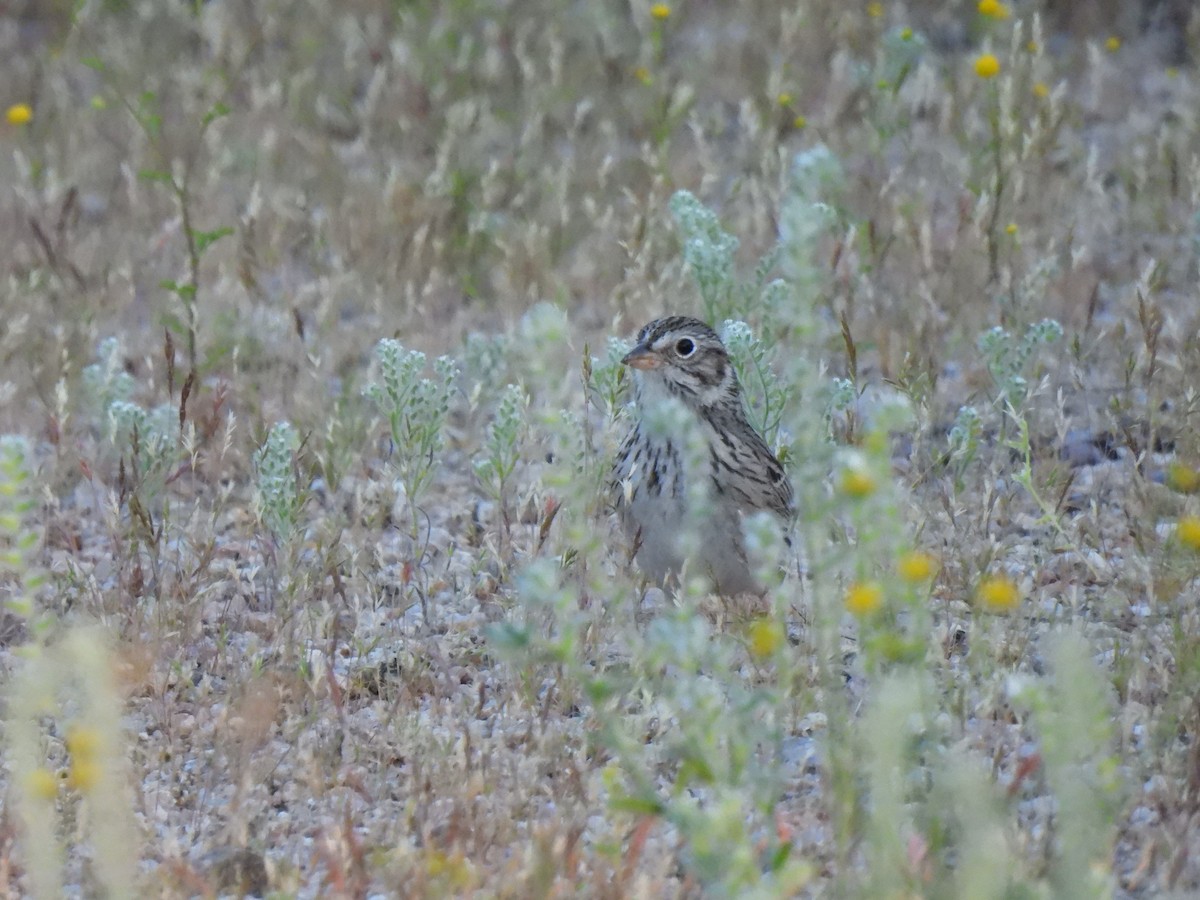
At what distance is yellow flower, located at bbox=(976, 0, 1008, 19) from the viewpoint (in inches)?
339

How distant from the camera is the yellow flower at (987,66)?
8.23m

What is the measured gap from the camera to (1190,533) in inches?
172

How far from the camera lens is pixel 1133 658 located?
166 inches

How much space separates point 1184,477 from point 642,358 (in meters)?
1.54

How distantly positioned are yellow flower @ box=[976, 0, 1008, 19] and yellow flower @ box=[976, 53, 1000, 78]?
396mm

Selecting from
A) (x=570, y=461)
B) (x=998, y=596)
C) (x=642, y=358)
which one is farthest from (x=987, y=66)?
(x=570, y=461)

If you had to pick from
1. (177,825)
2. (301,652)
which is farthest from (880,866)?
(301,652)

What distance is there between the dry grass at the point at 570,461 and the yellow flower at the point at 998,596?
0.14 metres

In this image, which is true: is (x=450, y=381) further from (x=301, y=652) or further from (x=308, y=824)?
(x=308, y=824)

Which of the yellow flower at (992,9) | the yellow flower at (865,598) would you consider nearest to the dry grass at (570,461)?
the yellow flower at (865,598)

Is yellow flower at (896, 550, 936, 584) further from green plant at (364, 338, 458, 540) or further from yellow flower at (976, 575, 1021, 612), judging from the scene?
green plant at (364, 338, 458, 540)

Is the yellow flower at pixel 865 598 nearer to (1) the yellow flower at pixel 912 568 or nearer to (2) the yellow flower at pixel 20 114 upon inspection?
(1) the yellow flower at pixel 912 568

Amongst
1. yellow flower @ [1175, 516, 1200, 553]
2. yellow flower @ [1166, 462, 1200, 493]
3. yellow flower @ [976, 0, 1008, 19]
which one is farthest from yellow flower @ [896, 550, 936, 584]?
yellow flower @ [976, 0, 1008, 19]

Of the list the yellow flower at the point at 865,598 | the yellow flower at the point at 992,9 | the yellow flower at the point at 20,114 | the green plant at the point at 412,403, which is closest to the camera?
the yellow flower at the point at 865,598
